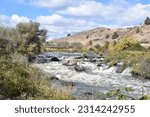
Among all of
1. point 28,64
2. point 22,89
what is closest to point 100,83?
point 28,64

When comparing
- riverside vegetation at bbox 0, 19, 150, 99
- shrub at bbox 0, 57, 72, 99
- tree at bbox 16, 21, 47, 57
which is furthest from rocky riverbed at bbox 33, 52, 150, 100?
tree at bbox 16, 21, 47, 57

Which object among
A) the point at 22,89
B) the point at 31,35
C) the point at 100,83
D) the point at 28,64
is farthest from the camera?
the point at 31,35

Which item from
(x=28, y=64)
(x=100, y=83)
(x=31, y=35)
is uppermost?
(x=31, y=35)

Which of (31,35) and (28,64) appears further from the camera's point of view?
(31,35)

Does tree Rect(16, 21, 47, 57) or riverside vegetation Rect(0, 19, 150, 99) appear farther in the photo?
tree Rect(16, 21, 47, 57)

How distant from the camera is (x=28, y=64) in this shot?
1341 inches

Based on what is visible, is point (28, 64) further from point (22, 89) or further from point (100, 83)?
point (22, 89)

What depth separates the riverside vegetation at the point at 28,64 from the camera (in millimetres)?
17141

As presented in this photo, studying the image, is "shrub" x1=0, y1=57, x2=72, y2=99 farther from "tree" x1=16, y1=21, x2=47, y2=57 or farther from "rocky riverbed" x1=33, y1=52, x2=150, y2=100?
"tree" x1=16, y1=21, x2=47, y2=57

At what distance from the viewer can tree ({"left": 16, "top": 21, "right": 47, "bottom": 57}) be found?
65.4 m

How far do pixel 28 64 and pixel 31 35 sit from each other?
33921 millimetres

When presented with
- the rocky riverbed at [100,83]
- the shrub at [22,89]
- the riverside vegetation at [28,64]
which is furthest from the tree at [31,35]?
the shrub at [22,89]

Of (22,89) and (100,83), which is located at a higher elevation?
(22,89)

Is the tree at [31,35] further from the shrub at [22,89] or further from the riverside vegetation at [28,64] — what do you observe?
the shrub at [22,89]
